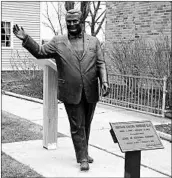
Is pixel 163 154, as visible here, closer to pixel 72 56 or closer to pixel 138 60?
pixel 72 56

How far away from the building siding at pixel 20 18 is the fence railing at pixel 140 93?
442 inches

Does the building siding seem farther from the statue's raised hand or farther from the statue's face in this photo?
the statue's raised hand

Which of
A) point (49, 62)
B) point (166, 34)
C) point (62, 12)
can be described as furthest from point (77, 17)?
point (62, 12)

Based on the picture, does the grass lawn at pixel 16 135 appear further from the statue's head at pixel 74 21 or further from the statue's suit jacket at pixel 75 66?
the statue's head at pixel 74 21

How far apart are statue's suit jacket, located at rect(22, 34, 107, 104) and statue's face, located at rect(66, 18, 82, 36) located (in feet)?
0.48

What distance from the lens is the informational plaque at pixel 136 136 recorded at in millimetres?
4086

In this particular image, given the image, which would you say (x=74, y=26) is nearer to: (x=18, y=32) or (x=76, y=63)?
(x=76, y=63)

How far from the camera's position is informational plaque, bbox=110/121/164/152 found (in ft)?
13.4

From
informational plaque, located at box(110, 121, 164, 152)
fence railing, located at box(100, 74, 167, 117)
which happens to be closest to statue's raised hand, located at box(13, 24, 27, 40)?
informational plaque, located at box(110, 121, 164, 152)

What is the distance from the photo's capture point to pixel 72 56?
529 centimetres

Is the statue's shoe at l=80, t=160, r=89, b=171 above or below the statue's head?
below

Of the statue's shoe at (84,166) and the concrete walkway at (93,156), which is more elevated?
the statue's shoe at (84,166)

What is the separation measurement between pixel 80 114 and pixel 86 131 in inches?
16.1

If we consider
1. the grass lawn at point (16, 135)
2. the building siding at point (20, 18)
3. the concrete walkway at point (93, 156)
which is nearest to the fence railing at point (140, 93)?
the concrete walkway at point (93, 156)
